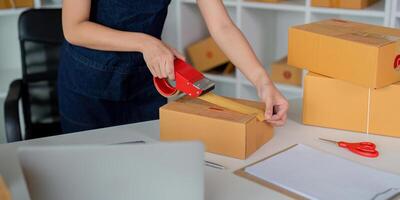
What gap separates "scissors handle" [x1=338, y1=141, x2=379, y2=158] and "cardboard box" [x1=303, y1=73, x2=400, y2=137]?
0.36 feet

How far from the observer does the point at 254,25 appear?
2938 millimetres

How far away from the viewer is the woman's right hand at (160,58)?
54.7 inches

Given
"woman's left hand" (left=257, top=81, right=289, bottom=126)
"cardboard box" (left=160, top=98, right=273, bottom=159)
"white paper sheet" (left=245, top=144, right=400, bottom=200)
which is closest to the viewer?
"white paper sheet" (left=245, top=144, right=400, bottom=200)

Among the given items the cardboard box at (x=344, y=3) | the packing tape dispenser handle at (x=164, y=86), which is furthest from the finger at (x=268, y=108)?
the cardboard box at (x=344, y=3)

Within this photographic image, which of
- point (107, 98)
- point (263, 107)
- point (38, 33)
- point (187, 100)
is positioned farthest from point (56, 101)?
point (263, 107)

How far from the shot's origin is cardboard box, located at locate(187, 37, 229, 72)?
3014mm

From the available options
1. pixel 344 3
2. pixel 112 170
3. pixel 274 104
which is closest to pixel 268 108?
pixel 274 104

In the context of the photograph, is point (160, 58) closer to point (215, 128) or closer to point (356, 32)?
point (215, 128)

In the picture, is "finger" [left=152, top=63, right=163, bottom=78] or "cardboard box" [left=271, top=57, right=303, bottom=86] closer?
"finger" [left=152, top=63, right=163, bottom=78]

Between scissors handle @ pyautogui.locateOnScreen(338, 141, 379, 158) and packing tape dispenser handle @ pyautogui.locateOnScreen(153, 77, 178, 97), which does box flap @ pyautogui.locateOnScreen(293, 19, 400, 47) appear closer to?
scissors handle @ pyautogui.locateOnScreen(338, 141, 379, 158)

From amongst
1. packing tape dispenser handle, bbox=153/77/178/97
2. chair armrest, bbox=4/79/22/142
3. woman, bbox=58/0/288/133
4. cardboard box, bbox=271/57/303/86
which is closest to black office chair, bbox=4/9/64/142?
chair armrest, bbox=4/79/22/142

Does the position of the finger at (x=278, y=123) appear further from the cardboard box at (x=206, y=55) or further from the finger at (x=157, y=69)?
the cardboard box at (x=206, y=55)

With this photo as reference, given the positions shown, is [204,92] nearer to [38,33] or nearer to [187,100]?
[187,100]

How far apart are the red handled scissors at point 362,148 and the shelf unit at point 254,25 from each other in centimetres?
130
